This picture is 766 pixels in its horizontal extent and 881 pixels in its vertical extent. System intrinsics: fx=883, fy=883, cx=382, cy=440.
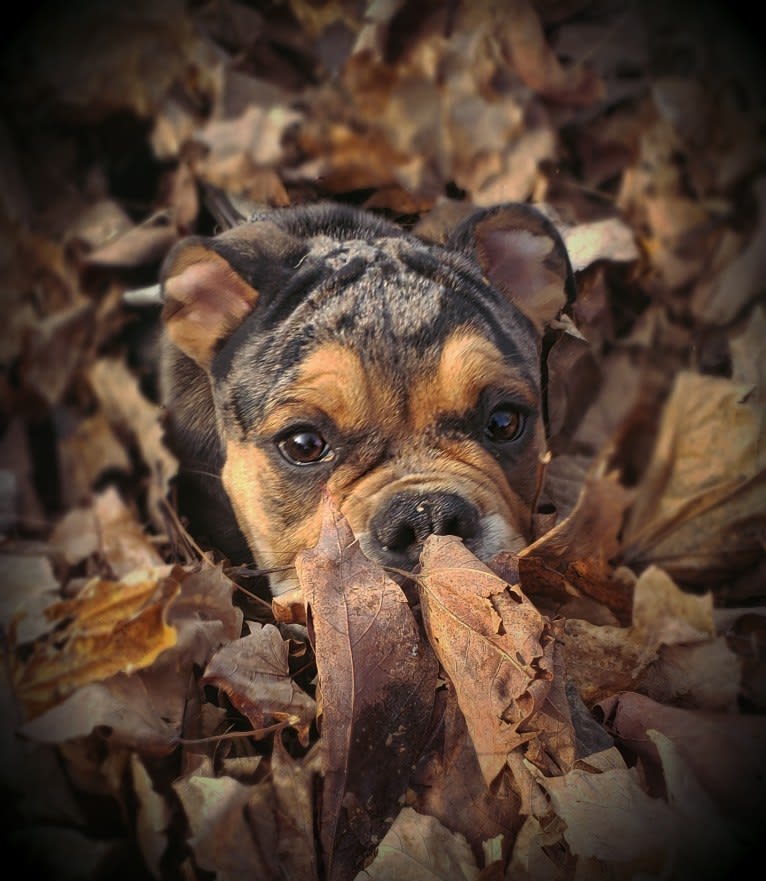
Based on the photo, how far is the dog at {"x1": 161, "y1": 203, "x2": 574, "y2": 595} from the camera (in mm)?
2988

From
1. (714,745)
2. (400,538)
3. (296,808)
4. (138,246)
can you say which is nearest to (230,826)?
(296,808)

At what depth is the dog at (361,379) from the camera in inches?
118

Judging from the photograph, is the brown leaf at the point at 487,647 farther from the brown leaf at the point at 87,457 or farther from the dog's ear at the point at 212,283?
the brown leaf at the point at 87,457

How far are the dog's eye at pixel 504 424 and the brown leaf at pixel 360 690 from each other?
0.78 m

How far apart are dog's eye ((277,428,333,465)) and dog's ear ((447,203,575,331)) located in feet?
3.25

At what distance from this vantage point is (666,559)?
11.7 ft

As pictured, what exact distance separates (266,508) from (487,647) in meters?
1.02

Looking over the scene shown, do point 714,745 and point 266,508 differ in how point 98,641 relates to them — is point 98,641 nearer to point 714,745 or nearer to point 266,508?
point 266,508

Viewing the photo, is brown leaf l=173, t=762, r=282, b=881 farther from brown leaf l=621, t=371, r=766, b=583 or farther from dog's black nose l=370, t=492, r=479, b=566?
brown leaf l=621, t=371, r=766, b=583

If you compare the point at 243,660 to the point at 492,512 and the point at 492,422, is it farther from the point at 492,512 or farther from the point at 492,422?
the point at 492,422

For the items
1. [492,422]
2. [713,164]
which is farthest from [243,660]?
[713,164]

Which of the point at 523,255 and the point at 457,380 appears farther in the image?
the point at 523,255

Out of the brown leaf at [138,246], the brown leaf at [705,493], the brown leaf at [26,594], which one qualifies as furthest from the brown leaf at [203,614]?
the brown leaf at [138,246]

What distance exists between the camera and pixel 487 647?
2574 mm
